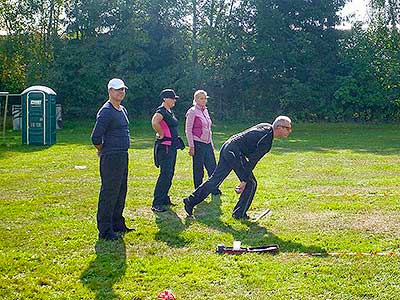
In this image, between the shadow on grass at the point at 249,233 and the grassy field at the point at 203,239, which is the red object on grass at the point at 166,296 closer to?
the grassy field at the point at 203,239

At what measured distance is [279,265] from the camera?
5.28m

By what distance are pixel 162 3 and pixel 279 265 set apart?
26005 mm

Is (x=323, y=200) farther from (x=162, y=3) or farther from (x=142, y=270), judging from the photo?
(x=162, y=3)

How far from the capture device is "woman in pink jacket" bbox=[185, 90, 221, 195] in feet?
28.3

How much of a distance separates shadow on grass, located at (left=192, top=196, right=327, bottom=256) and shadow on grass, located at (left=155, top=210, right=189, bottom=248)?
0.22 m

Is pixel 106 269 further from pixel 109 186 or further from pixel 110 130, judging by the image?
pixel 110 130

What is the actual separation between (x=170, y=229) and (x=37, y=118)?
40.1 feet

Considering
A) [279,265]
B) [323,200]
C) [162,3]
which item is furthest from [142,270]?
[162,3]

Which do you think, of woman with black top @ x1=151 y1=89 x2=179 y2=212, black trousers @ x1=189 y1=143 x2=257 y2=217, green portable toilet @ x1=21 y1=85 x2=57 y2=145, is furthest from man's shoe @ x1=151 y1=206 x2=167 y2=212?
green portable toilet @ x1=21 y1=85 x2=57 y2=145

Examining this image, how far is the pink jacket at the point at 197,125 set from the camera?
28.3 ft

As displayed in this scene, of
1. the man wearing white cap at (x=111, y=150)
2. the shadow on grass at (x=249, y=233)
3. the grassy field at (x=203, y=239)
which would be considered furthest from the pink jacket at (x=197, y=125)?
the man wearing white cap at (x=111, y=150)

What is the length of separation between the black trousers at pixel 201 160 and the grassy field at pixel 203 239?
0.47m

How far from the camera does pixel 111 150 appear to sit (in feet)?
20.1

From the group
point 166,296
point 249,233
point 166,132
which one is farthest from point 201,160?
point 166,296
